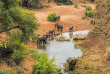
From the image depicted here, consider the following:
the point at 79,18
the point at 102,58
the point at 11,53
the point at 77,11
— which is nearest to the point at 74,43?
the point at 102,58

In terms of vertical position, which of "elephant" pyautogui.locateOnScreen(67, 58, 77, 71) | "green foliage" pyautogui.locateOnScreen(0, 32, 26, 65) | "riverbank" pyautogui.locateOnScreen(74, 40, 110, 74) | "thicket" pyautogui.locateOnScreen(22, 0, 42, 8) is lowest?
"riverbank" pyautogui.locateOnScreen(74, 40, 110, 74)

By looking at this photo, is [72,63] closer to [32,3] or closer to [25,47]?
[25,47]

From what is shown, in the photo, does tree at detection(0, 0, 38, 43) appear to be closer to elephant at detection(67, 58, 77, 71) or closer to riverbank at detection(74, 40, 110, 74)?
elephant at detection(67, 58, 77, 71)

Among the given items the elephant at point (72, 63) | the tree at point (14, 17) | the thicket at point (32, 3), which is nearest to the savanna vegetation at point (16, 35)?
the tree at point (14, 17)

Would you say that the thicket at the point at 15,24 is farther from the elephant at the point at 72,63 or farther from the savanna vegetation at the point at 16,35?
the elephant at the point at 72,63

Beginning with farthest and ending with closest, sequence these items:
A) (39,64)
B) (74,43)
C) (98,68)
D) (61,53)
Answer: (74,43) → (61,53) → (98,68) → (39,64)

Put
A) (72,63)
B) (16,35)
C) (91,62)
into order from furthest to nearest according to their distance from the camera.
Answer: (91,62) → (16,35) → (72,63)

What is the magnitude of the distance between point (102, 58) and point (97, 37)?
12.0 ft

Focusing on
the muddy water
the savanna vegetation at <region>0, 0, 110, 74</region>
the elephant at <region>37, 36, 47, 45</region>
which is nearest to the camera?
the savanna vegetation at <region>0, 0, 110, 74</region>

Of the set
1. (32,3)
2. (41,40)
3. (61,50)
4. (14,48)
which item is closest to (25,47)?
(14,48)

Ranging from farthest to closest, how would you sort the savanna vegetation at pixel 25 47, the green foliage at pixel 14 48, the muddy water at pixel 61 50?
the muddy water at pixel 61 50, the green foliage at pixel 14 48, the savanna vegetation at pixel 25 47

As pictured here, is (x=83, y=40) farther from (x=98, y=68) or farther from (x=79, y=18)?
(x=79, y=18)

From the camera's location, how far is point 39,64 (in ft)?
40.5

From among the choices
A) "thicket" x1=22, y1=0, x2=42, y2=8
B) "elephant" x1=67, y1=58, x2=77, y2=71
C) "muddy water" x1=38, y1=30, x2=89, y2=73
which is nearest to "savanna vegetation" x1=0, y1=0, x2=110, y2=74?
"elephant" x1=67, y1=58, x2=77, y2=71
